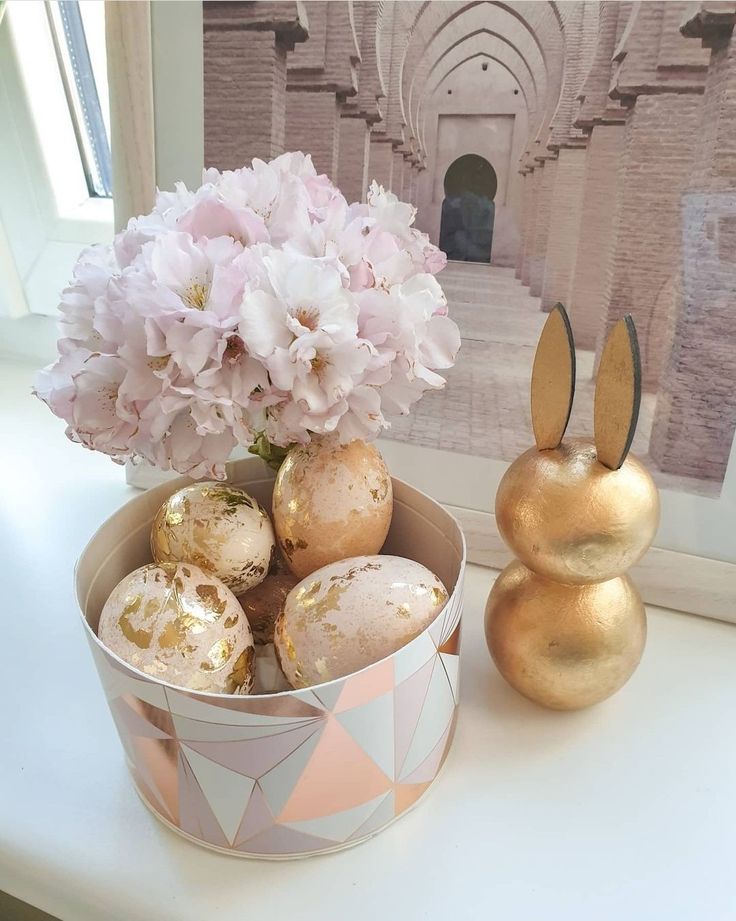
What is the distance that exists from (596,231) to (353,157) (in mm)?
184

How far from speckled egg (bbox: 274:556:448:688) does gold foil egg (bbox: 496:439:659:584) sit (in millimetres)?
68

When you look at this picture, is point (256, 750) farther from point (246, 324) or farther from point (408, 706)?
point (246, 324)

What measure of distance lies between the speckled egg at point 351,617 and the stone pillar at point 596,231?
0.23 m

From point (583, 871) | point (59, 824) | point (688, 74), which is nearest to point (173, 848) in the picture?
point (59, 824)

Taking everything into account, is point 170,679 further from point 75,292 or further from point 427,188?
point 427,188

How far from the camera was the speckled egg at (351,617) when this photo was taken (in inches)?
13.4

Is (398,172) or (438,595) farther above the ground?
(398,172)

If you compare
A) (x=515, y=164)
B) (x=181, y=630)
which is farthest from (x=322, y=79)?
(x=181, y=630)

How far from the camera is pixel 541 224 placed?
1.64 ft

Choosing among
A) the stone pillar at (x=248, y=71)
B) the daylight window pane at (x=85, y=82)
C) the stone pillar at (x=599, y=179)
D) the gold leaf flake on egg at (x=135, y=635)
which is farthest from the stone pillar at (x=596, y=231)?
the daylight window pane at (x=85, y=82)

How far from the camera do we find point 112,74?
57cm

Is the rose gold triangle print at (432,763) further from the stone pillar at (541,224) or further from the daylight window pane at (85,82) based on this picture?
the daylight window pane at (85,82)

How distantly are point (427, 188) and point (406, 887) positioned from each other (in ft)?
1.42

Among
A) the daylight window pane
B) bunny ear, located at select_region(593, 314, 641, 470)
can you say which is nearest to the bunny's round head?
bunny ear, located at select_region(593, 314, 641, 470)
